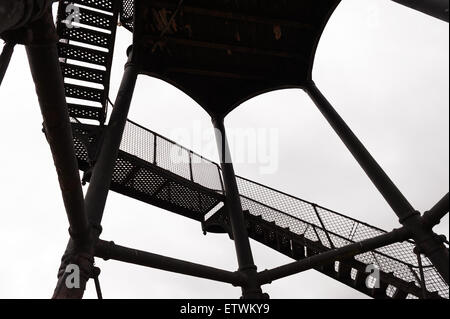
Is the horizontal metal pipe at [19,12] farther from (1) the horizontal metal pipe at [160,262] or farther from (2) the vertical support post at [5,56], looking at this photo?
(1) the horizontal metal pipe at [160,262]

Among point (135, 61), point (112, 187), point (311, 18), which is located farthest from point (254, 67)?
point (112, 187)

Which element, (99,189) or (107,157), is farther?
(107,157)

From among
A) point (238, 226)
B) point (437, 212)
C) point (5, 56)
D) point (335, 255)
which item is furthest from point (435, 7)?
point (238, 226)

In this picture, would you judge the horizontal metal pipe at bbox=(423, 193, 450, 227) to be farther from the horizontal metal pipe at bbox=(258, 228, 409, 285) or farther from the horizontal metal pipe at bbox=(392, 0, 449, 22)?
the horizontal metal pipe at bbox=(392, 0, 449, 22)

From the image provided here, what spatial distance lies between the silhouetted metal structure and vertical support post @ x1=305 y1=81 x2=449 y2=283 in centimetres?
2

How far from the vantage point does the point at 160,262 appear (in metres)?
5.93

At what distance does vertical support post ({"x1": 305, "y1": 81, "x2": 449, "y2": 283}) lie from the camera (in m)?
5.86

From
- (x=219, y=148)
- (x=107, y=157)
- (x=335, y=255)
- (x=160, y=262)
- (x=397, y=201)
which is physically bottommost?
(x=160, y=262)

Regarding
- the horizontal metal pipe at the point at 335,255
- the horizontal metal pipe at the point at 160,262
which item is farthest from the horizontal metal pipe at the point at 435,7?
the horizontal metal pipe at the point at 160,262

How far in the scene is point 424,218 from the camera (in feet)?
19.9

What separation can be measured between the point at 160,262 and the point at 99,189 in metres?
1.47

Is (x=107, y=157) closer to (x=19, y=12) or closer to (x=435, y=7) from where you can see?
(x=19, y=12)
